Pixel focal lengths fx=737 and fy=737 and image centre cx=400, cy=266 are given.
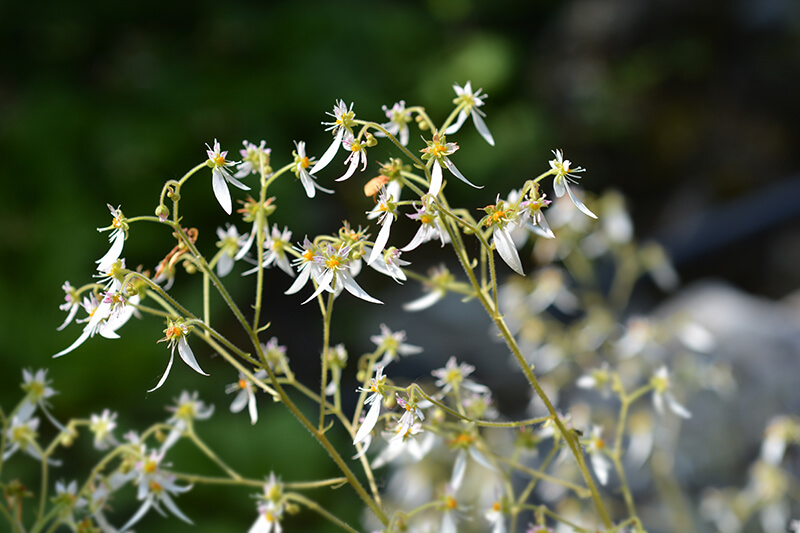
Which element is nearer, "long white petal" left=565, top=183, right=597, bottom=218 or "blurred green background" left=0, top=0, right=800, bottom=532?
"long white petal" left=565, top=183, right=597, bottom=218

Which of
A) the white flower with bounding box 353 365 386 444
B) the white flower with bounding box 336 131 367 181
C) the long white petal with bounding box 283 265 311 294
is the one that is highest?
the white flower with bounding box 336 131 367 181

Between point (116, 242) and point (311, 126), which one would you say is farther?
point (311, 126)

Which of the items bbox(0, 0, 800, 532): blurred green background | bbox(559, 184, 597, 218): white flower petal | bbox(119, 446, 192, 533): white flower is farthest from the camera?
bbox(0, 0, 800, 532): blurred green background

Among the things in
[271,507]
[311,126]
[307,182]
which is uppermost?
[311,126]

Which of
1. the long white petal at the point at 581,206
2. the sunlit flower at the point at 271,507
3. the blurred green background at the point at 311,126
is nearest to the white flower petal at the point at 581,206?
the long white petal at the point at 581,206

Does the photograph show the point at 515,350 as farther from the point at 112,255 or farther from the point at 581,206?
the point at 112,255

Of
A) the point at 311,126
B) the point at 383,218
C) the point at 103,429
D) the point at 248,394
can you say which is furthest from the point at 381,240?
the point at 311,126

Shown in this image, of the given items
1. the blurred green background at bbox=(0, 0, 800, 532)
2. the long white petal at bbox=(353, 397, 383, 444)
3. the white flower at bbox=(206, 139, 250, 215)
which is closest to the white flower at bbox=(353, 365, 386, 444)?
the long white petal at bbox=(353, 397, 383, 444)

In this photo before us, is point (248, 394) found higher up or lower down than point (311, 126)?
lower down

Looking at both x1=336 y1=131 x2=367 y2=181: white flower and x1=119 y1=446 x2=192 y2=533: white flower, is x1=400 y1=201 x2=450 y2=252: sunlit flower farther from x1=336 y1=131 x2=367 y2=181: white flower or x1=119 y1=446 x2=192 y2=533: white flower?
x1=119 y1=446 x2=192 y2=533: white flower
